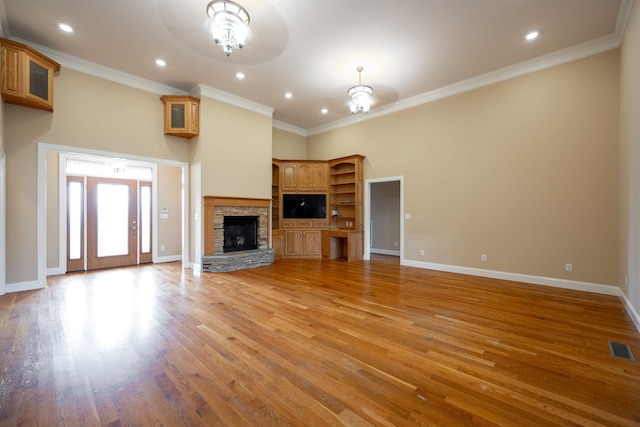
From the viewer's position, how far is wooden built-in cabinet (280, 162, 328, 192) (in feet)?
24.2

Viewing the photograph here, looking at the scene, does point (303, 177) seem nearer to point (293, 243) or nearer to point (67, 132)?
point (293, 243)

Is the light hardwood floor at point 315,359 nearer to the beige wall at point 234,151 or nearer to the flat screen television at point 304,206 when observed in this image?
the beige wall at point 234,151

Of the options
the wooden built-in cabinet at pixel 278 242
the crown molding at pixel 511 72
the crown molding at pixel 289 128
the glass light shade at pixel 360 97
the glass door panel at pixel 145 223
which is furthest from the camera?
the crown molding at pixel 289 128

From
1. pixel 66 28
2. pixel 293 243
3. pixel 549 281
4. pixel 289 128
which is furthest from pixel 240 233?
pixel 549 281

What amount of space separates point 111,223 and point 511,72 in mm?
9046

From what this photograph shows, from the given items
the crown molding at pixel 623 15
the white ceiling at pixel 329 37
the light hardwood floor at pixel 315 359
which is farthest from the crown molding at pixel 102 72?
the crown molding at pixel 623 15

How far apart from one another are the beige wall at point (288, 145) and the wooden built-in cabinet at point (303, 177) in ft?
2.33

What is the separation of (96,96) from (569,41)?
26.3 ft

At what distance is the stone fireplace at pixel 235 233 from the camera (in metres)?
5.55

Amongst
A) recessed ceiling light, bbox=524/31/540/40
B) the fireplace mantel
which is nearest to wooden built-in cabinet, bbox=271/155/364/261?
the fireplace mantel

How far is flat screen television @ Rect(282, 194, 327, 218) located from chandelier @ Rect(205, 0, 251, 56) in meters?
4.53

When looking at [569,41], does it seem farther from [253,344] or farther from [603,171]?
[253,344]

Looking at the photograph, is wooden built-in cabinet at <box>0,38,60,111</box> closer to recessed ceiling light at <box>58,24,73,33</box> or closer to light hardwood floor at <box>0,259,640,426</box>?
recessed ceiling light at <box>58,24,73,33</box>

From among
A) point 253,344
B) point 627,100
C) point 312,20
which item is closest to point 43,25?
point 312,20
